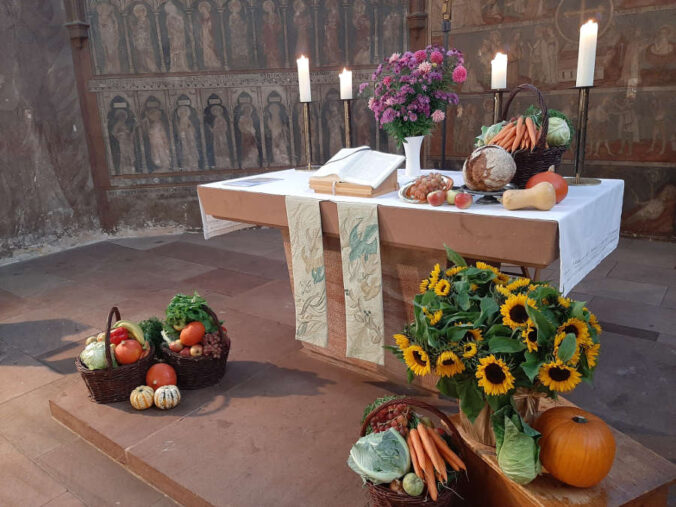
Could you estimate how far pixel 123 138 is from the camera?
274 inches

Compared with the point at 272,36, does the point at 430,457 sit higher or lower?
lower

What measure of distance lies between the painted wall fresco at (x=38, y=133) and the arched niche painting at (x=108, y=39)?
0.35 m

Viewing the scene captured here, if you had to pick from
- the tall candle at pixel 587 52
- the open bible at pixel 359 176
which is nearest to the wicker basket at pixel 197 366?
the open bible at pixel 359 176

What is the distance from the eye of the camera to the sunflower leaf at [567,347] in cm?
165

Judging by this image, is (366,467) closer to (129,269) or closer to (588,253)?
(588,253)

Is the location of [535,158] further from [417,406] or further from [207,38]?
[207,38]

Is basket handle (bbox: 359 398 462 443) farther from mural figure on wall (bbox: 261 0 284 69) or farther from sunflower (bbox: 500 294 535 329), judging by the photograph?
mural figure on wall (bbox: 261 0 284 69)

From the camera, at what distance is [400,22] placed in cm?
689

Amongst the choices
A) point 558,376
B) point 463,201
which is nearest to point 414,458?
point 558,376

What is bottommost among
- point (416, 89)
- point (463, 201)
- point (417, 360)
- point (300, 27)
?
point (417, 360)

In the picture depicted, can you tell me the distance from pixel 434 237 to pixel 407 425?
32.1 inches

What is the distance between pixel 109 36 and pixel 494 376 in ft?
21.9

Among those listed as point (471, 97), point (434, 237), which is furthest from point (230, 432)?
point (471, 97)

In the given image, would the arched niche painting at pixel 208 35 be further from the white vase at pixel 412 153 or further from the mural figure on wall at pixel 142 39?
the white vase at pixel 412 153
